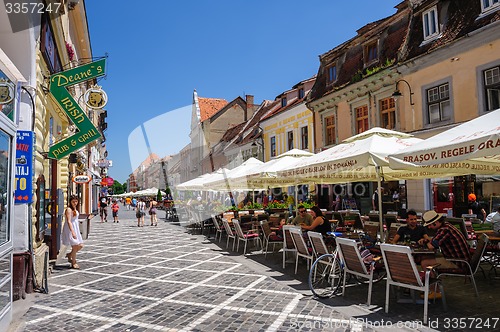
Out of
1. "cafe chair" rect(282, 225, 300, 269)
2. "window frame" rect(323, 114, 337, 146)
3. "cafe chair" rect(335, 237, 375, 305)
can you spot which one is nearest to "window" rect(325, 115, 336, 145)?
"window frame" rect(323, 114, 337, 146)

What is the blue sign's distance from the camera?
21.5ft

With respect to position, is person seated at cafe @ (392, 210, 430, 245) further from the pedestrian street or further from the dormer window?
the dormer window

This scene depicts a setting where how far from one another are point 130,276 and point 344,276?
4.55 m

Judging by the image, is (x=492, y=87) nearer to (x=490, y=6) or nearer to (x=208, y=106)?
(x=490, y=6)

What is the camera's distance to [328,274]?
673cm

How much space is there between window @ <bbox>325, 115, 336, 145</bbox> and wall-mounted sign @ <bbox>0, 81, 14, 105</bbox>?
1799 cm

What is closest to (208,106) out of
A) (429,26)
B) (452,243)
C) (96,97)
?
(429,26)

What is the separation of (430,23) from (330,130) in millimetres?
8263

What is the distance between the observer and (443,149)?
524 cm

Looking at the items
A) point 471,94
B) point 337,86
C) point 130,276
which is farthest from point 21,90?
point 337,86

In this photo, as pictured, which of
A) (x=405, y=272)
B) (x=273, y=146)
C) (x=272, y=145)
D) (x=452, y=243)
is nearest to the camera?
(x=405, y=272)

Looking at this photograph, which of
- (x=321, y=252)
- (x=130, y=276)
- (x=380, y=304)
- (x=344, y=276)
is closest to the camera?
(x=380, y=304)

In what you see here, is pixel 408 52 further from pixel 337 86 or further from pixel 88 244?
pixel 88 244

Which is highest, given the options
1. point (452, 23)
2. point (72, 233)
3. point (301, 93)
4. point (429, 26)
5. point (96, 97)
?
point (301, 93)
